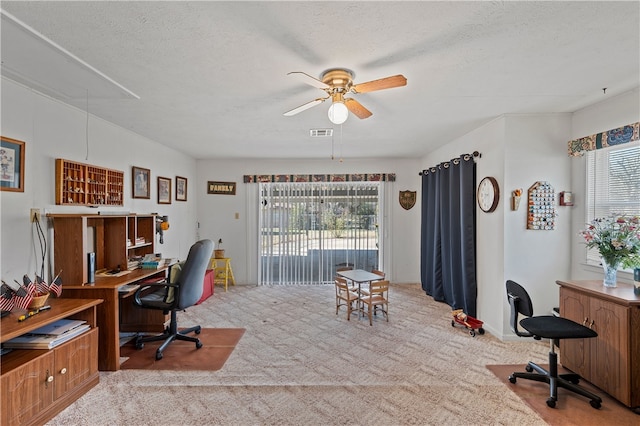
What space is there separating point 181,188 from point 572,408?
5356 millimetres

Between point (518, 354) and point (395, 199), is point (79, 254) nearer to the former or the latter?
point (518, 354)

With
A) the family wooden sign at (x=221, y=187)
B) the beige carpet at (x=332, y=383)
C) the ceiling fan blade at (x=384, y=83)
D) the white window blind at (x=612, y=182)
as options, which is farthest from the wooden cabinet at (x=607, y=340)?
the family wooden sign at (x=221, y=187)

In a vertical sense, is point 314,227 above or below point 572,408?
above

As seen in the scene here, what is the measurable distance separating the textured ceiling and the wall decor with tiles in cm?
80

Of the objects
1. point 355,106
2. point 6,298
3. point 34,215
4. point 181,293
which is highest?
point 355,106

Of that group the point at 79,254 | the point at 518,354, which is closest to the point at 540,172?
the point at 518,354

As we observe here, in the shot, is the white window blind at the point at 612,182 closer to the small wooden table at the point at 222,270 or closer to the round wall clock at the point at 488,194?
the round wall clock at the point at 488,194

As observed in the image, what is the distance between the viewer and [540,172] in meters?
3.16

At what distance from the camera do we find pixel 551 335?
215 cm

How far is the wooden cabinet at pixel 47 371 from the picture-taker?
70.3 inches

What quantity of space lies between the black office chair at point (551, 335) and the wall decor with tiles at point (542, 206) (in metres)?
1.00

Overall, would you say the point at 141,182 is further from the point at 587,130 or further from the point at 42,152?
the point at 587,130

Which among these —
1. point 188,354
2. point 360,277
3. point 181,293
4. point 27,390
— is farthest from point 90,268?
point 360,277

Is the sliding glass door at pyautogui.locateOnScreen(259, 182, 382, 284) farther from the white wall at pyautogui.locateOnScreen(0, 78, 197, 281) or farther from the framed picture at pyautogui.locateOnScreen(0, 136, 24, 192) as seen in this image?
the framed picture at pyautogui.locateOnScreen(0, 136, 24, 192)
